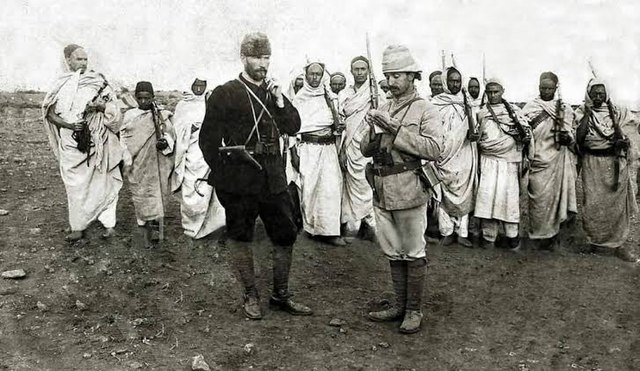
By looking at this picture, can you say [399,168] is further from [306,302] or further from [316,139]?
[316,139]

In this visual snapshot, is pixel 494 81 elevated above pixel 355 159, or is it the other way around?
pixel 494 81

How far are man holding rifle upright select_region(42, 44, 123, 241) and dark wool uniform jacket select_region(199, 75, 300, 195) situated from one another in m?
2.34

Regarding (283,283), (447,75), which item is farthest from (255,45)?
(447,75)

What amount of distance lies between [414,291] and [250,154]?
1.63 meters

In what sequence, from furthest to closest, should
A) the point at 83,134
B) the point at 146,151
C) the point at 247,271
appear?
the point at 146,151 → the point at 83,134 → the point at 247,271

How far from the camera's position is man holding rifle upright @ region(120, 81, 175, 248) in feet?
→ 22.6

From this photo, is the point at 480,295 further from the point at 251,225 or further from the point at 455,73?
the point at 455,73

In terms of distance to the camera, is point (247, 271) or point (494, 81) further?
point (494, 81)

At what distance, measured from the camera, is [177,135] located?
7.31 metres

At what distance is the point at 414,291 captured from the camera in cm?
487

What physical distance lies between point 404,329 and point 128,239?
3497mm

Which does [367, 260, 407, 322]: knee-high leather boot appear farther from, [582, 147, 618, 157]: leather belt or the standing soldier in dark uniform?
[582, 147, 618, 157]: leather belt

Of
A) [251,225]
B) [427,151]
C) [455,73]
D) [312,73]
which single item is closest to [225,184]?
[251,225]

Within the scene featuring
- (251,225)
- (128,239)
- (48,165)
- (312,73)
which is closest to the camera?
(251,225)
